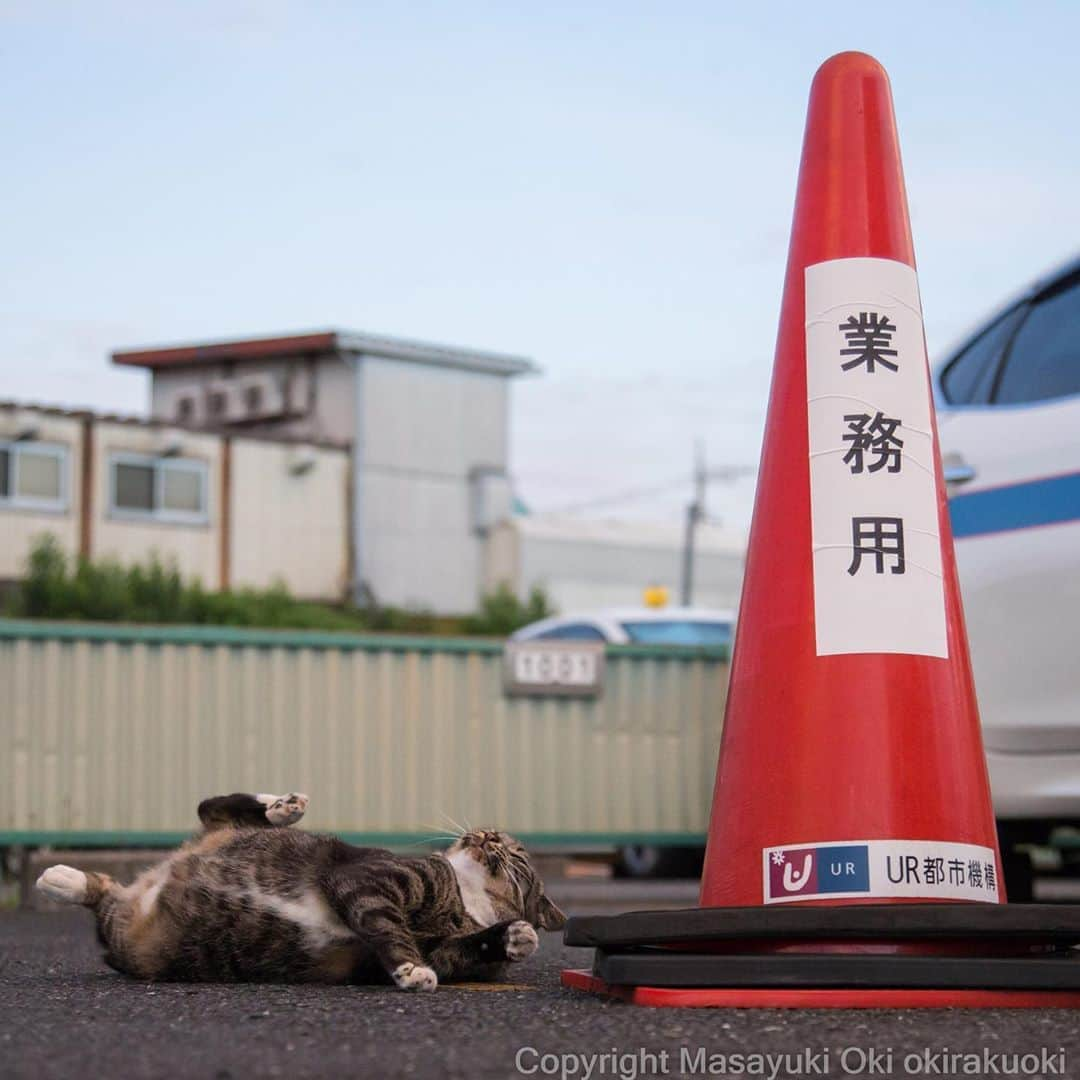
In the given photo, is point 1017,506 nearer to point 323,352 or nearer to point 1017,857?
point 1017,857

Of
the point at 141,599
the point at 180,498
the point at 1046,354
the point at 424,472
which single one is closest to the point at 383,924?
the point at 1046,354

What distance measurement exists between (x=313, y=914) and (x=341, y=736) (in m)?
6.29

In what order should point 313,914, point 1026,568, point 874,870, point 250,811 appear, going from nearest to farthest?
point 874,870, point 313,914, point 250,811, point 1026,568

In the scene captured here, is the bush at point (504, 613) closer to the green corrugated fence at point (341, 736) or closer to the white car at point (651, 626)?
the white car at point (651, 626)

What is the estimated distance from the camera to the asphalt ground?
3.15 m

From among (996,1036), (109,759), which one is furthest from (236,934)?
(109,759)

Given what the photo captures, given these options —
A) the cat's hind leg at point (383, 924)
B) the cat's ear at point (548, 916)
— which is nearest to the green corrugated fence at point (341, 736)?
the cat's ear at point (548, 916)

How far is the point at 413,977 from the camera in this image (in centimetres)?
420

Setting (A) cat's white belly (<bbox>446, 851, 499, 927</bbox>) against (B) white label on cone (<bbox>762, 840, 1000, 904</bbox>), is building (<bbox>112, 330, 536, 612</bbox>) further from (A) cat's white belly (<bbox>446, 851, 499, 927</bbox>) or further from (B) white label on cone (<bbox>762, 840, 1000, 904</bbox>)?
(B) white label on cone (<bbox>762, 840, 1000, 904</bbox>)

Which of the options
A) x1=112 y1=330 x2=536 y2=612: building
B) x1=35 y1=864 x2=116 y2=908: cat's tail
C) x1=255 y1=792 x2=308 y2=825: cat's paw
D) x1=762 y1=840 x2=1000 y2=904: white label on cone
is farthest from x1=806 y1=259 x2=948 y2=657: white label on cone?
x1=112 y1=330 x2=536 y2=612: building

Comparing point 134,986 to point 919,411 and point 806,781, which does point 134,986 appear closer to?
point 806,781

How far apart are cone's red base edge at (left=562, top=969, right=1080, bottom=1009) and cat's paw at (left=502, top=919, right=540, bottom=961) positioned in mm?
661

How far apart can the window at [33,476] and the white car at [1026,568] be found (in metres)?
37.4

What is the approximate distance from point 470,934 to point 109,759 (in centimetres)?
618
